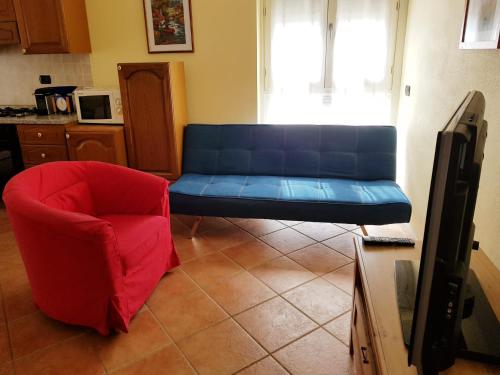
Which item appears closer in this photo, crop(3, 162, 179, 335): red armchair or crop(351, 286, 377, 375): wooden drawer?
crop(351, 286, 377, 375): wooden drawer

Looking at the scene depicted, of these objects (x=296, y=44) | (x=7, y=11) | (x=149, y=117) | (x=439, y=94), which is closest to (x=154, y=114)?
(x=149, y=117)

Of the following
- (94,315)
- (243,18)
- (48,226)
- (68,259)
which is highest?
(243,18)

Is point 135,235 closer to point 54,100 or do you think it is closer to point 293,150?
point 293,150

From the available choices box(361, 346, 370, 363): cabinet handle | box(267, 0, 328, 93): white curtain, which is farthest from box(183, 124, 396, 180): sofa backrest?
box(361, 346, 370, 363): cabinet handle

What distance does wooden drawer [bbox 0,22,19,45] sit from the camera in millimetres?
3451

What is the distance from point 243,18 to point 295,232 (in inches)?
75.9

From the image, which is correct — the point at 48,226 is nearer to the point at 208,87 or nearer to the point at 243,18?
the point at 208,87

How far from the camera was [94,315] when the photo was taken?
1.89 m

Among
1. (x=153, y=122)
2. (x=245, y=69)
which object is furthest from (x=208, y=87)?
(x=153, y=122)

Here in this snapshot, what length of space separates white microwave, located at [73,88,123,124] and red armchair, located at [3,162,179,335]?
120 centimetres

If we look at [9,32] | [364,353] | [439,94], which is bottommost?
[364,353]

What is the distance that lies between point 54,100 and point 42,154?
2.04 ft

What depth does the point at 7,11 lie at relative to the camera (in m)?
3.42

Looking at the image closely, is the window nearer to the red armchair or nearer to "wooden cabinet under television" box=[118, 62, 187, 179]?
"wooden cabinet under television" box=[118, 62, 187, 179]
